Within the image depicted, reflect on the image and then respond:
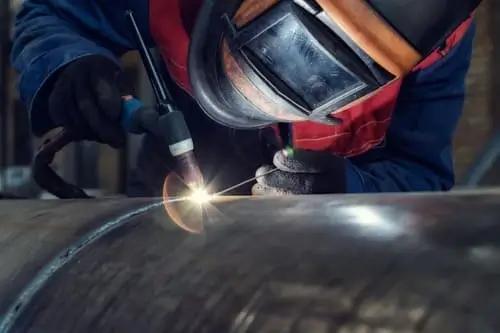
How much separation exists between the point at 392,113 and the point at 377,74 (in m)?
0.41

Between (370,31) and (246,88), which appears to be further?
(246,88)

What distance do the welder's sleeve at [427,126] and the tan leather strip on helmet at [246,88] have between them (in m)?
0.35

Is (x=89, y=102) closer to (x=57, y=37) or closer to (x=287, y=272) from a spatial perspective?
(x=57, y=37)

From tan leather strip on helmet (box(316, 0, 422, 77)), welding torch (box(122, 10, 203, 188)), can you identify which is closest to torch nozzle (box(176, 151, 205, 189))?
welding torch (box(122, 10, 203, 188))

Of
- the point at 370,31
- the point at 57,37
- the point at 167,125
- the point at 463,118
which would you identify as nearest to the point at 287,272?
the point at 370,31

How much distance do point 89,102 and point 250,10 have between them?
0.26m

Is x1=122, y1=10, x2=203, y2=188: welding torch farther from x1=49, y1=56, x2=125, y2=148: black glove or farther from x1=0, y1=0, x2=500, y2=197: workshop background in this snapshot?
x1=0, y1=0, x2=500, y2=197: workshop background

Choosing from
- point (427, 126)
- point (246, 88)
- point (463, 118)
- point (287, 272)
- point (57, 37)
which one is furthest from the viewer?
point (463, 118)

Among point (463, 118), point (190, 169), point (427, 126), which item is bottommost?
point (463, 118)

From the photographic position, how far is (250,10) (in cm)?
121

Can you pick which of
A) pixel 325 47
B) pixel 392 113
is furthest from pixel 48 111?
pixel 392 113

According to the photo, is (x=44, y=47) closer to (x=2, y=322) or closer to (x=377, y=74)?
(x=377, y=74)

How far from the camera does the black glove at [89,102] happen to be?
1270mm

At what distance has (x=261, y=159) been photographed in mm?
1594
